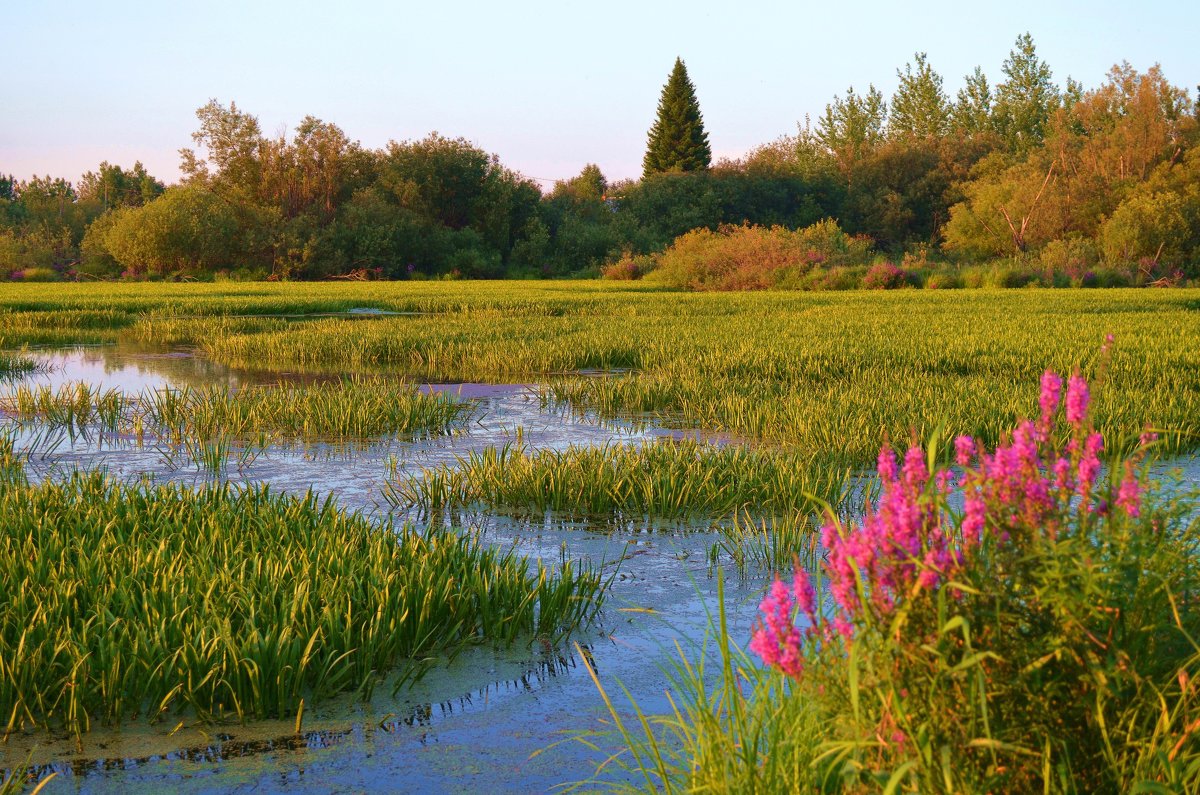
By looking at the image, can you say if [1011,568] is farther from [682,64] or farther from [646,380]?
[682,64]

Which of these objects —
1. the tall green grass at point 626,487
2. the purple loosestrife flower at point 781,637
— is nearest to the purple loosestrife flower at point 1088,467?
the purple loosestrife flower at point 781,637

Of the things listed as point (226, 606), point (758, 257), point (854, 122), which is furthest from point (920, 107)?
point (226, 606)

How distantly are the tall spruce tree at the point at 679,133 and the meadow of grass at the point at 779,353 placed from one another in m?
51.3

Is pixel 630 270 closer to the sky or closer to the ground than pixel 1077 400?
closer to the sky

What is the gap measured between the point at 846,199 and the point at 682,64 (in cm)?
2095

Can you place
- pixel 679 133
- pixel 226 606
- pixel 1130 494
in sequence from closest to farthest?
pixel 1130 494, pixel 226 606, pixel 679 133

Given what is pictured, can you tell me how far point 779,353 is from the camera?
13.4 m

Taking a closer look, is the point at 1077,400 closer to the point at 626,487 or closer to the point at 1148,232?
the point at 626,487

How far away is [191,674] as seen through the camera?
3.39 meters

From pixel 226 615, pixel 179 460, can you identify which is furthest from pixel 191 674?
pixel 179 460

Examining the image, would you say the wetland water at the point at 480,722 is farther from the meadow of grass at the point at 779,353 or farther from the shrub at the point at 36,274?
the shrub at the point at 36,274

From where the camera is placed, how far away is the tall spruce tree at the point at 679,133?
7562 cm

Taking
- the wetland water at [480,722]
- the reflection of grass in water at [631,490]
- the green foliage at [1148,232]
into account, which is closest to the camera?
the wetland water at [480,722]

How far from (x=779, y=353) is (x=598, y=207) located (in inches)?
2170
